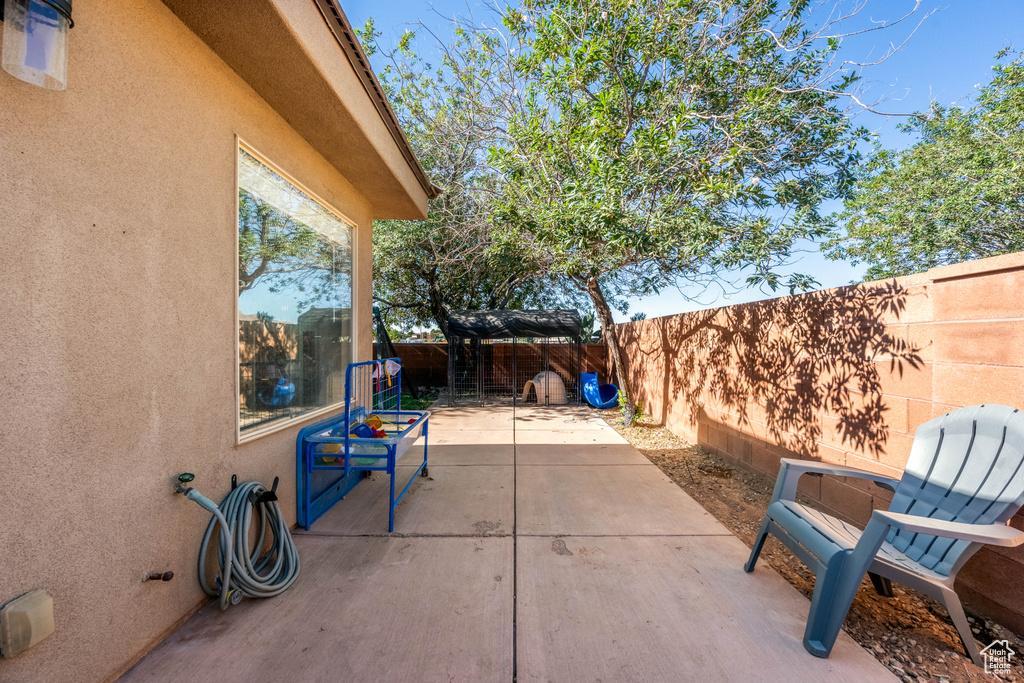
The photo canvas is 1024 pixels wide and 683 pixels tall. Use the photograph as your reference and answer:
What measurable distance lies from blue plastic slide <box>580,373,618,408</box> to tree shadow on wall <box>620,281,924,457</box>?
3021 mm

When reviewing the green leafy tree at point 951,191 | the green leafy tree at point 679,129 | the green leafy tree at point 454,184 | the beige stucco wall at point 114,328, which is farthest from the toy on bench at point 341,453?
the green leafy tree at point 951,191

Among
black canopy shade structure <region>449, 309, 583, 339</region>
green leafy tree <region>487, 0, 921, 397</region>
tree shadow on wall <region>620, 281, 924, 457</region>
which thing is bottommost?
tree shadow on wall <region>620, 281, 924, 457</region>

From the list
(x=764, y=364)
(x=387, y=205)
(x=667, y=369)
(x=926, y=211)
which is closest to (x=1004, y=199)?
(x=926, y=211)

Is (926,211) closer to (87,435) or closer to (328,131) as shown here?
(328,131)

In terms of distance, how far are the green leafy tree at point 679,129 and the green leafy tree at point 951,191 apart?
10.6ft

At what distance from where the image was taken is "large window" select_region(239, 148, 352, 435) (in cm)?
260

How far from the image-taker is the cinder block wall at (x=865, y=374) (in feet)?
7.09

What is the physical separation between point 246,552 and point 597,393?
778 cm

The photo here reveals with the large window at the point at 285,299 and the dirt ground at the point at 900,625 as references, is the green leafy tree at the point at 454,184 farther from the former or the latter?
the dirt ground at the point at 900,625

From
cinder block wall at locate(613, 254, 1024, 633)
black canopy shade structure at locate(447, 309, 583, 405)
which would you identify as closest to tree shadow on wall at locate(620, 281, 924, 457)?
cinder block wall at locate(613, 254, 1024, 633)

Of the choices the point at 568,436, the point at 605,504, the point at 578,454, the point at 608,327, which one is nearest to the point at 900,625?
the point at 605,504

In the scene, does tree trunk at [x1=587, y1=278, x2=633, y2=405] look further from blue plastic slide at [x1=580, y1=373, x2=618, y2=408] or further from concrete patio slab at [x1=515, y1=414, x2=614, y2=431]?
blue plastic slide at [x1=580, y1=373, x2=618, y2=408]

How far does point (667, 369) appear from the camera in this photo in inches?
276

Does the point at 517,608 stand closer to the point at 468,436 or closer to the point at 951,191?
the point at 468,436
